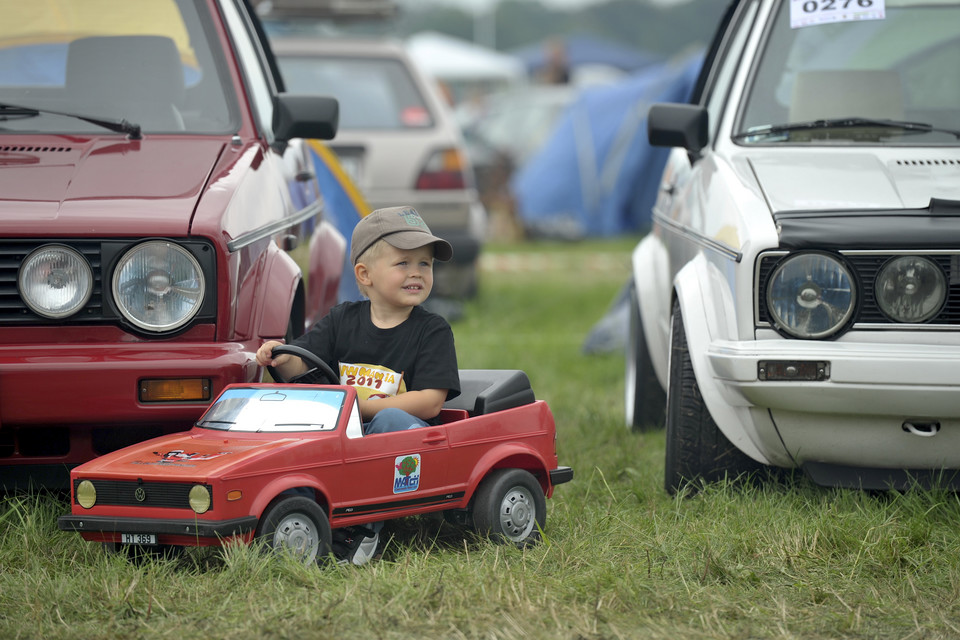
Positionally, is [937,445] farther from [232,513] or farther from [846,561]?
[232,513]

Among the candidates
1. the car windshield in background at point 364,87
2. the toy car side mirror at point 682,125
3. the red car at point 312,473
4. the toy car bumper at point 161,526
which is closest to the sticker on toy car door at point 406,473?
the red car at point 312,473

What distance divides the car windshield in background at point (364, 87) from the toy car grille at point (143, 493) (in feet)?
20.3

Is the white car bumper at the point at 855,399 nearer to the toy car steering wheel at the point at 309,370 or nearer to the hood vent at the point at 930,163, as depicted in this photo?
the hood vent at the point at 930,163

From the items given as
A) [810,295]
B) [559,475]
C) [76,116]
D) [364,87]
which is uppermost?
[364,87]

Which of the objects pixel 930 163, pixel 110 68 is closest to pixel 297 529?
pixel 110 68

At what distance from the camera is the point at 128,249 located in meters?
3.23

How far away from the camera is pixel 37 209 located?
10.8 ft

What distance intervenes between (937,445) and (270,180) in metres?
2.23

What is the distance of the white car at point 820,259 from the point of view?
129 inches

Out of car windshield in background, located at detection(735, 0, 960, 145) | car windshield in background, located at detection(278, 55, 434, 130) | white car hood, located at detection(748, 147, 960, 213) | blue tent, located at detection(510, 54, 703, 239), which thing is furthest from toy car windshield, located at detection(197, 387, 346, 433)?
blue tent, located at detection(510, 54, 703, 239)

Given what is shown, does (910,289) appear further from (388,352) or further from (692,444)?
(388,352)

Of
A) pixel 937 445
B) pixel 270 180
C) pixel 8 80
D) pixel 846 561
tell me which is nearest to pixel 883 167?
pixel 937 445

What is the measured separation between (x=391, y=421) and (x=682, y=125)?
68.0 inches

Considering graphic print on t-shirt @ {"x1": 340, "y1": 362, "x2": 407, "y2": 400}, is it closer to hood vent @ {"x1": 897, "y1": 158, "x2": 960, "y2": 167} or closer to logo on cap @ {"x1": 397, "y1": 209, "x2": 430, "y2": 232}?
logo on cap @ {"x1": 397, "y1": 209, "x2": 430, "y2": 232}
